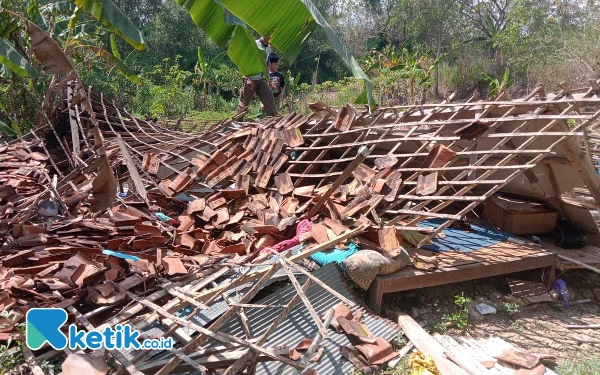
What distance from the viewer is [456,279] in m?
4.24

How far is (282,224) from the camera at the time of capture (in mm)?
4418

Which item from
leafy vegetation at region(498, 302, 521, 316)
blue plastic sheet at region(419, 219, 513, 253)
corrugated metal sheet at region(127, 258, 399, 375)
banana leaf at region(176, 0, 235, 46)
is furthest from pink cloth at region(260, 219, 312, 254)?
leafy vegetation at region(498, 302, 521, 316)

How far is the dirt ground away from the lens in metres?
3.86

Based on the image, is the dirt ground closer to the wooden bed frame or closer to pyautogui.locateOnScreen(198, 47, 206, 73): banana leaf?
the wooden bed frame

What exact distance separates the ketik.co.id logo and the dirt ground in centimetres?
205

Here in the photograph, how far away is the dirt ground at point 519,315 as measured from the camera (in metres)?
3.86

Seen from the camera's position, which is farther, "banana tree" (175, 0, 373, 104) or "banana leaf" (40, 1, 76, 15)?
"banana leaf" (40, 1, 76, 15)

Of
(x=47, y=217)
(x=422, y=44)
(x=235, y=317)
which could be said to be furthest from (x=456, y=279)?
(x=422, y=44)

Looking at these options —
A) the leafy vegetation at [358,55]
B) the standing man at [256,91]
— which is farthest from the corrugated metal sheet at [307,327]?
the leafy vegetation at [358,55]

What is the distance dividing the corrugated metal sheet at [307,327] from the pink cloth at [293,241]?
1.31ft

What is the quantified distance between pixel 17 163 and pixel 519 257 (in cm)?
583

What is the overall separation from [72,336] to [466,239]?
3792 millimetres

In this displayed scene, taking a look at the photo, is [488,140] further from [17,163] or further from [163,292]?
[17,163]

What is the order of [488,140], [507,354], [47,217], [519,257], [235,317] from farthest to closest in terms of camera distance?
[488,140], [519,257], [47,217], [507,354], [235,317]
